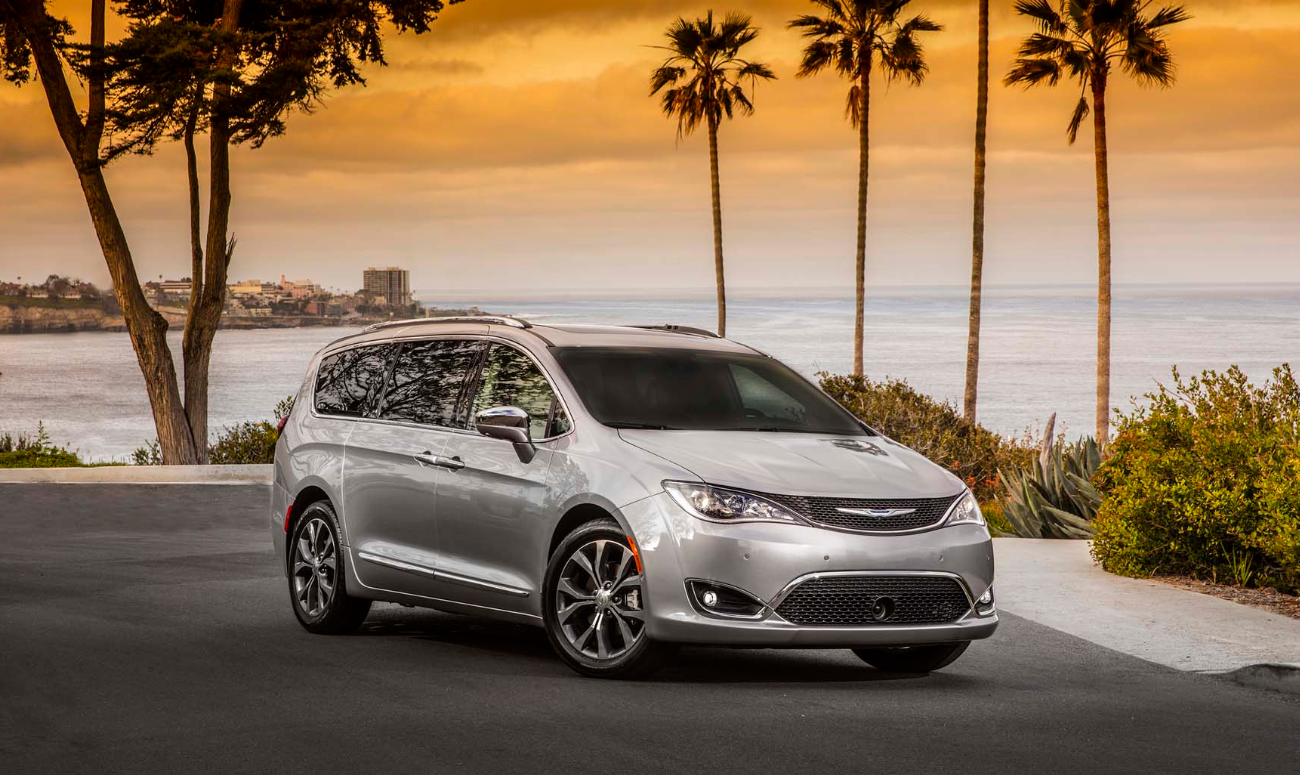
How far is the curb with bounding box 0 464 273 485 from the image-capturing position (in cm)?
2280

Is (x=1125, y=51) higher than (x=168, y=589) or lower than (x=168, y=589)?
higher

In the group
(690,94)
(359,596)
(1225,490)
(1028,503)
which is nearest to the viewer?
(359,596)

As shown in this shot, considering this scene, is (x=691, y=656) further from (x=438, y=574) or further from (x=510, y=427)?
(x=510, y=427)

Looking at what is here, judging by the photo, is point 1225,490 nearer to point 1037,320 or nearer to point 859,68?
point 859,68

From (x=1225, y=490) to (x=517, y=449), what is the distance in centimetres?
594

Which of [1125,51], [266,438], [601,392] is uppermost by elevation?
[1125,51]

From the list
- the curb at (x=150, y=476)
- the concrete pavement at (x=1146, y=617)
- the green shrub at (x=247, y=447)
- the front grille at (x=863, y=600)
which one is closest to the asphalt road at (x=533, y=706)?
the concrete pavement at (x=1146, y=617)

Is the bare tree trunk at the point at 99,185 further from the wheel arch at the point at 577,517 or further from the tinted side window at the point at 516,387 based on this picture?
the wheel arch at the point at 577,517

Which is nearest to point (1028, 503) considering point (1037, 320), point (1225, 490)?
point (1225, 490)

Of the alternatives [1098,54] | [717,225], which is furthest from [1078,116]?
[717,225]

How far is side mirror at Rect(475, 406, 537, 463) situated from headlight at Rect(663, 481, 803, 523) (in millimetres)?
1138

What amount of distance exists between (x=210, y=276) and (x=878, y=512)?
84.8ft

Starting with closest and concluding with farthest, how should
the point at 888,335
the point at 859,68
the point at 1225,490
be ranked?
the point at 1225,490 → the point at 859,68 → the point at 888,335

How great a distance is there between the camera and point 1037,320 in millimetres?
176250
